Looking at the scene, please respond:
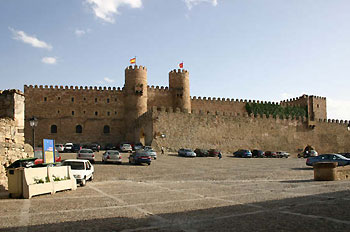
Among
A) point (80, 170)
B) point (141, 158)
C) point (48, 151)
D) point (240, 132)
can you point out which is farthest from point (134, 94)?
point (80, 170)

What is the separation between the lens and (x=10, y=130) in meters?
11.9

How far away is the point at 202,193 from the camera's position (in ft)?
34.3

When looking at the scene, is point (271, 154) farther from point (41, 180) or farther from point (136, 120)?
point (41, 180)

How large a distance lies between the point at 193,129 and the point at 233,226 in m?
31.4

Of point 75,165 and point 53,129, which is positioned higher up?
point 53,129

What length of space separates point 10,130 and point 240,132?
32.6 m

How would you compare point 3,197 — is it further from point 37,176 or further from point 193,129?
point 193,129

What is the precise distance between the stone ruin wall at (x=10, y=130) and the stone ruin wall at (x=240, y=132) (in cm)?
2154

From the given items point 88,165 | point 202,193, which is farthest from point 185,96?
point 202,193

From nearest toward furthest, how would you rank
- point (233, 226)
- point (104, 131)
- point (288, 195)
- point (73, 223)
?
point (233, 226)
point (73, 223)
point (288, 195)
point (104, 131)

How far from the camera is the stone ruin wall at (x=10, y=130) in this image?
37.7ft

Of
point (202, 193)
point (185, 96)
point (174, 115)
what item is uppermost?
point (185, 96)

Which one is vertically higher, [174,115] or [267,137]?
[174,115]

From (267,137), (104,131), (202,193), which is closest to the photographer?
(202,193)
